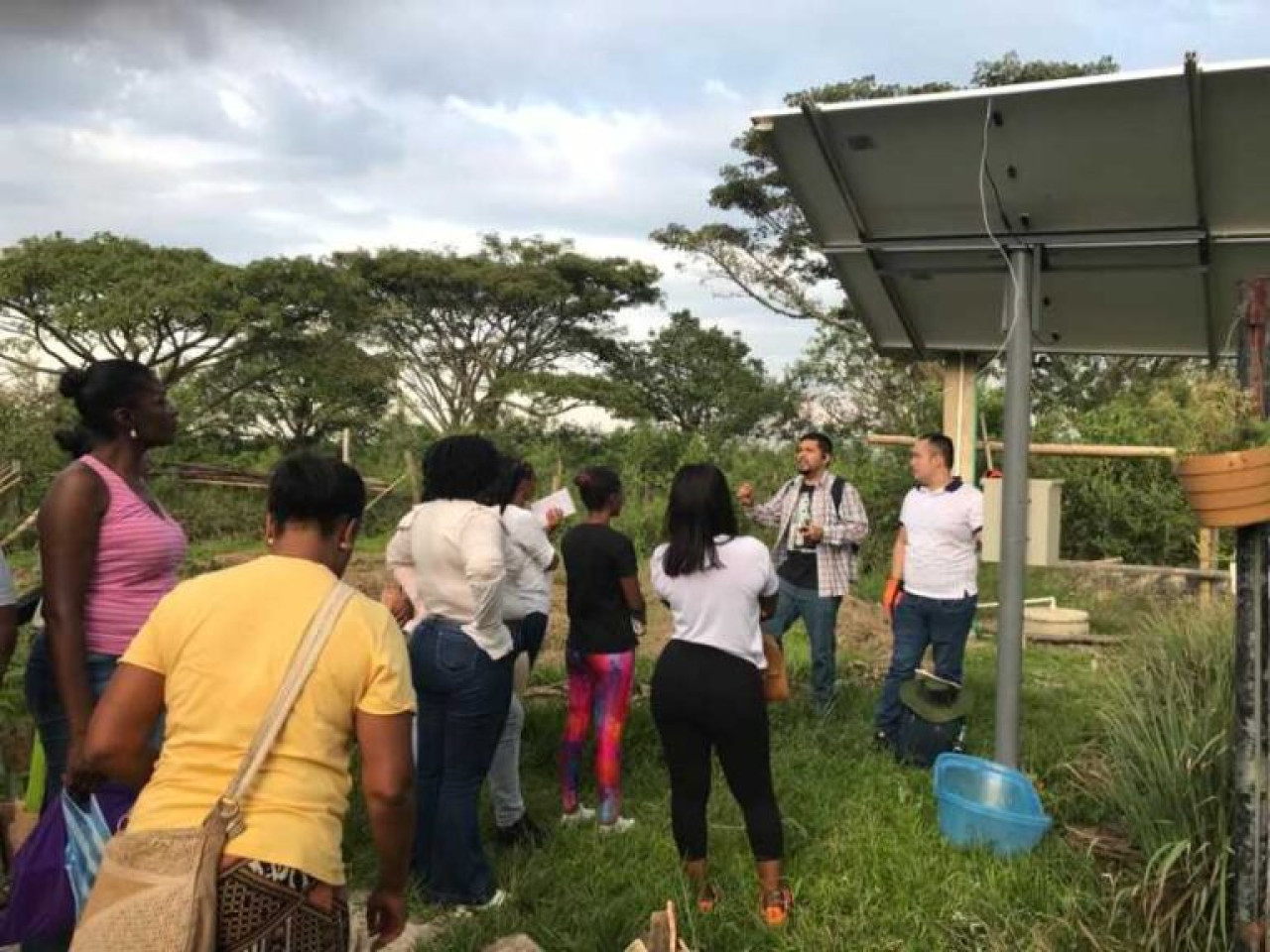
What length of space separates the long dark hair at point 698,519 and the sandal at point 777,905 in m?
1.08

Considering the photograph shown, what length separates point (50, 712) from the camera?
2693 millimetres

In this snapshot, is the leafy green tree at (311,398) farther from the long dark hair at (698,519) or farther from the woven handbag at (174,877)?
the woven handbag at (174,877)

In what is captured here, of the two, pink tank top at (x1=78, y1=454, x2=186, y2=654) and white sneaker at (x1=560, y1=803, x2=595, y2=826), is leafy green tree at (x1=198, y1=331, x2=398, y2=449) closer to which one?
white sneaker at (x1=560, y1=803, x2=595, y2=826)

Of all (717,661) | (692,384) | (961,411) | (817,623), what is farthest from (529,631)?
(692,384)

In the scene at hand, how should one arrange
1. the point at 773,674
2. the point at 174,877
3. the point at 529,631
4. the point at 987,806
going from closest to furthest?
1. the point at 174,877
2. the point at 773,674
3. the point at 987,806
4. the point at 529,631

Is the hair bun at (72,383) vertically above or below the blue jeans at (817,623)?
above

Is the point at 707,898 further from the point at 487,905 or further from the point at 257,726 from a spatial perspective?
the point at 257,726

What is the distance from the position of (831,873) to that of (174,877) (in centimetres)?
258

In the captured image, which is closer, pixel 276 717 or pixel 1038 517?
pixel 276 717

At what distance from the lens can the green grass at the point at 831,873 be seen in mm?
3248

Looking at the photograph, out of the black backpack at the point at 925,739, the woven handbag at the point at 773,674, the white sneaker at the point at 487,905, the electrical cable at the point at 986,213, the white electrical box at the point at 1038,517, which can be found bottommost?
the white sneaker at the point at 487,905

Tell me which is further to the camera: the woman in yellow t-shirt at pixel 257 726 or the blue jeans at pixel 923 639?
the blue jeans at pixel 923 639

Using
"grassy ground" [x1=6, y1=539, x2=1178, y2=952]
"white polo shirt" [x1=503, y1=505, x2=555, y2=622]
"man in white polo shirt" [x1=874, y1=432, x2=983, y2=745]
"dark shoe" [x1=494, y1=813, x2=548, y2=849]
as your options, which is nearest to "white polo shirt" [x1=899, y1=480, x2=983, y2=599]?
"man in white polo shirt" [x1=874, y1=432, x2=983, y2=745]

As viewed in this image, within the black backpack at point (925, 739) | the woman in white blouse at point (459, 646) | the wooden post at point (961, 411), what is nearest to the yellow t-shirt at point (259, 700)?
the woman in white blouse at point (459, 646)
